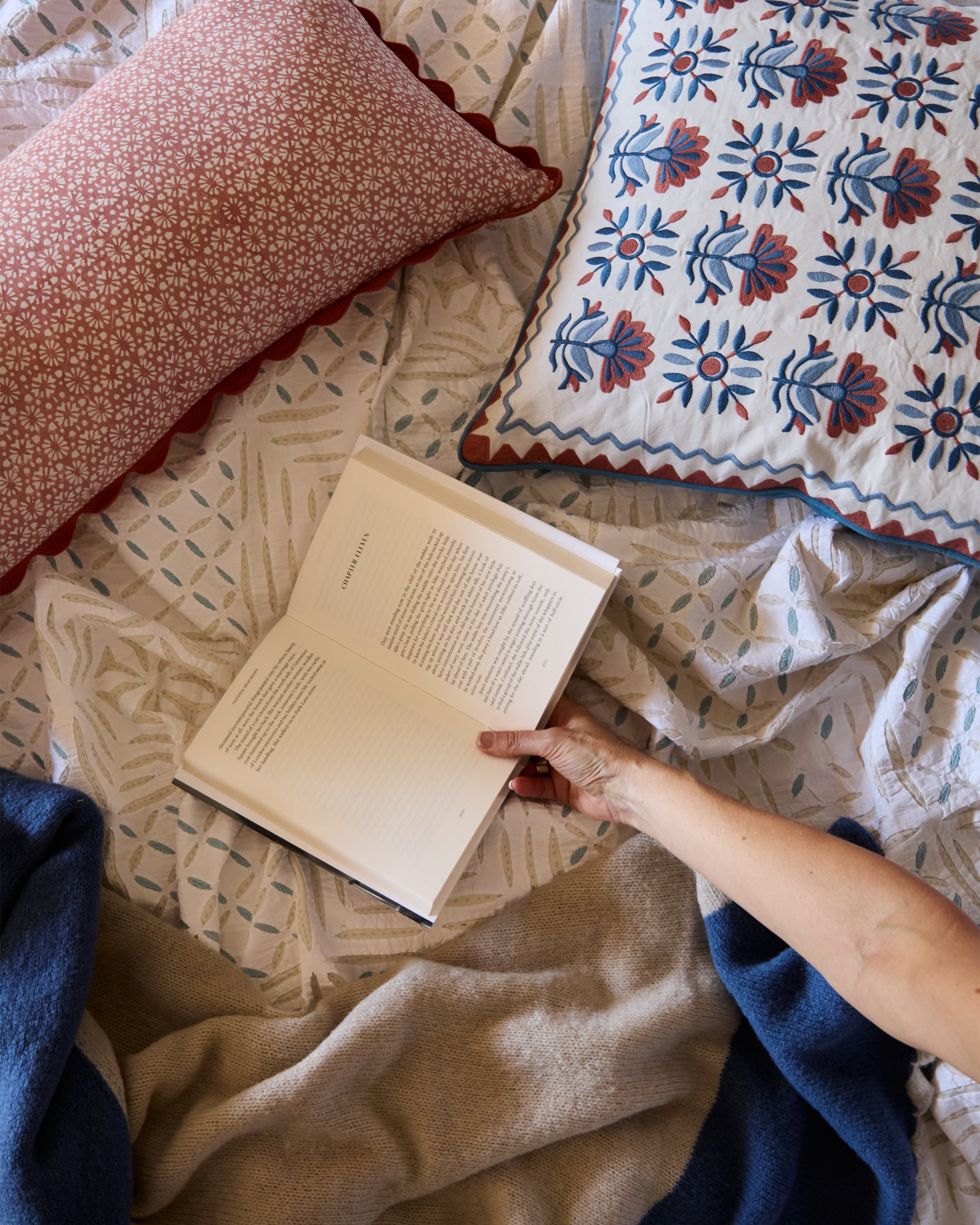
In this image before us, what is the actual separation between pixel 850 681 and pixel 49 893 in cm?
81

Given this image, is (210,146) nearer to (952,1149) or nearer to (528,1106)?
(528,1106)

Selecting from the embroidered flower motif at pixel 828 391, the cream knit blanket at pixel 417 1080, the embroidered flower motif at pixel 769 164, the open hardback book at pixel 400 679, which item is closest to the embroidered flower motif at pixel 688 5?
the embroidered flower motif at pixel 769 164

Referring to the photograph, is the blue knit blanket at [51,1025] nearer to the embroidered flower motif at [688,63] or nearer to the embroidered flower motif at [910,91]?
the embroidered flower motif at [688,63]

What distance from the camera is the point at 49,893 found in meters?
0.80

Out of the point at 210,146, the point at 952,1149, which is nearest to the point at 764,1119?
the point at 952,1149

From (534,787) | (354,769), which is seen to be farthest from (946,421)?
(354,769)

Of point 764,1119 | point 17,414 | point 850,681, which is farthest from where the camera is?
point 850,681

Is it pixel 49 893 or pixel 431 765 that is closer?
pixel 49 893

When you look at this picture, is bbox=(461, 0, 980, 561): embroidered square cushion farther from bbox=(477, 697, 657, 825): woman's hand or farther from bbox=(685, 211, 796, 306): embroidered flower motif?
bbox=(477, 697, 657, 825): woman's hand

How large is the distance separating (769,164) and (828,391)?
23 centimetres

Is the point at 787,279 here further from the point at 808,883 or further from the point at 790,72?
the point at 808,883

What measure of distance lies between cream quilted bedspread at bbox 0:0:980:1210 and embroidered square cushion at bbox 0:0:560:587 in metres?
0.07

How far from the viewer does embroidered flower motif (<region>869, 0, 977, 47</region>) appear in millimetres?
878

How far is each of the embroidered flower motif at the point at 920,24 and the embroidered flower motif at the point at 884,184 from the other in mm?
120
